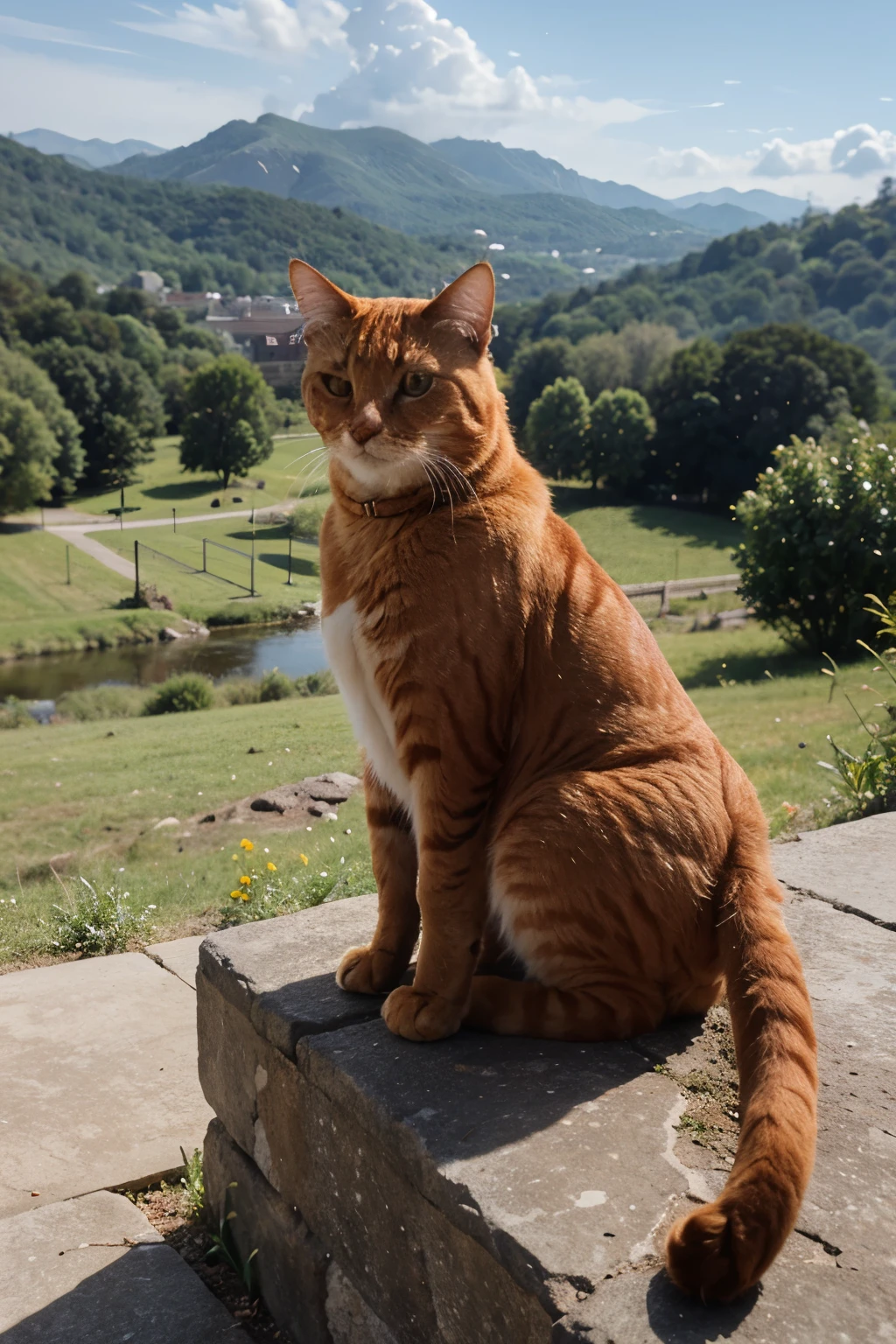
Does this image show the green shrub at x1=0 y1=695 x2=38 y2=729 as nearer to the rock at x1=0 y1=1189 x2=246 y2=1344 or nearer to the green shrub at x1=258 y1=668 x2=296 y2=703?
the green shrub at x1=258 y1=668 x2=296 y2=703

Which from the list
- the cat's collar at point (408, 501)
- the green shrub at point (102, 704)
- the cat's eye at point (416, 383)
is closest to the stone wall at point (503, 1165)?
the cat's collar at point (408, 501)

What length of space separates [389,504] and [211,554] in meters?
25.2

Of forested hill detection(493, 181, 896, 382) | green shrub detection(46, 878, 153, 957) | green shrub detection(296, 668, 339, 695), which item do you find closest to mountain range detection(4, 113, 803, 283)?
green shrub detection(296, 668, 339, 695)

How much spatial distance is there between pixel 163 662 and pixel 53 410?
18.3m

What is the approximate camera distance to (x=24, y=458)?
33.9 meters

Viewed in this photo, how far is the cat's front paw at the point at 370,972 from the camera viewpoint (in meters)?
2.50

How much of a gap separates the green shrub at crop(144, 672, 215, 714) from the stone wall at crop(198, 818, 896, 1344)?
667 inches

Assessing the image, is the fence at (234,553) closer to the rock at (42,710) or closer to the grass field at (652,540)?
the rock at (42,710)

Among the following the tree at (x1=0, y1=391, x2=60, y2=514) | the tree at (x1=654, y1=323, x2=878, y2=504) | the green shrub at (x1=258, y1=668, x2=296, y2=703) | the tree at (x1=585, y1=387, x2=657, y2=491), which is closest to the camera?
the green shrub at (x1=258, y1=668, x2=296, y2=703)

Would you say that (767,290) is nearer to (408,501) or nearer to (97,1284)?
(408,501)

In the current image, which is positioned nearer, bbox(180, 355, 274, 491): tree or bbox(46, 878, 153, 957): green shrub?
bbox(46, 878, 153, 957): green shrub

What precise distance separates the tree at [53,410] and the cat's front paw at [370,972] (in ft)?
114

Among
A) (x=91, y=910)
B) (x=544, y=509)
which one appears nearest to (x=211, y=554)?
(x=91, y=910)

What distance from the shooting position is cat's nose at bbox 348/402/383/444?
7.67 ft
